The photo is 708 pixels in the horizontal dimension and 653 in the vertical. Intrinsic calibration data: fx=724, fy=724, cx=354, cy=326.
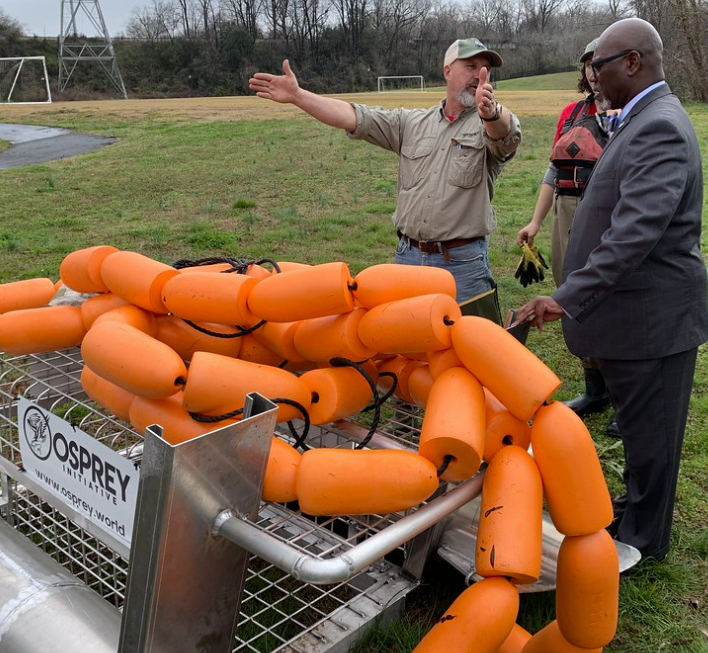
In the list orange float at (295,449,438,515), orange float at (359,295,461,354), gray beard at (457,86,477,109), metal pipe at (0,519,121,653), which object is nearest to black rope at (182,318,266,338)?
orange float at (359,295,461,354)

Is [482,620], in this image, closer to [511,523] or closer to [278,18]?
[511,523]

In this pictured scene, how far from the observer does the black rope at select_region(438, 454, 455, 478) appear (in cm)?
160

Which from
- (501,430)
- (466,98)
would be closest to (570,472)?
(501,430)

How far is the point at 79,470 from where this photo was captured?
83.2 inches

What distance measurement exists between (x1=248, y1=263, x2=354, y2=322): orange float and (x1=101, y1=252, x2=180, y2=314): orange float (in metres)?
0.31

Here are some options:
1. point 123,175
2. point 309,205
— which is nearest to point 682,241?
point 309,205

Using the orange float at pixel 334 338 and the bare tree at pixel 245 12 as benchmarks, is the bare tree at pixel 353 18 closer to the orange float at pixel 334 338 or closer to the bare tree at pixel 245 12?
the bare tree at pixel 245 12

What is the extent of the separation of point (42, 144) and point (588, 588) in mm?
19480

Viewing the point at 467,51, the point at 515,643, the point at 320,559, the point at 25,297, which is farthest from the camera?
the point at 467,51

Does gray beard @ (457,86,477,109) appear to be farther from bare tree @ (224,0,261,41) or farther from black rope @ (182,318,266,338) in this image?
bare tree @ (224,0,261,41)

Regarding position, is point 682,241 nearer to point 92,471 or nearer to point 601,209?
point 601,209

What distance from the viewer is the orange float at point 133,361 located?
1706mm

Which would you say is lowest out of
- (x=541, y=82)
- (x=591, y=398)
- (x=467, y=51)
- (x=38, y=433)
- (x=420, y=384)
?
(x=591, y=398)

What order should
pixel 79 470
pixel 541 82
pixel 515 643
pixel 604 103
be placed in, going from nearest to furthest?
pixel 515 643, pixel 79 470, pixel 604 103, pixel 541 82
